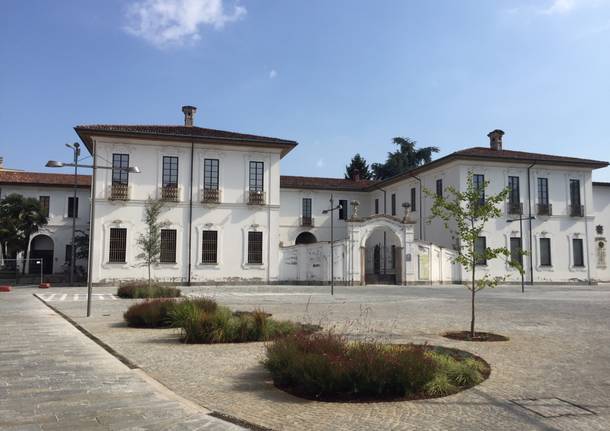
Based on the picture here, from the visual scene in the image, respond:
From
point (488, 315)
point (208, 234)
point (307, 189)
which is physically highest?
point (307, 189)

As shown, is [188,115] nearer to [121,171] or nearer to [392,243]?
[121,171]

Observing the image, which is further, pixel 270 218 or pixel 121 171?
pixel 270 218

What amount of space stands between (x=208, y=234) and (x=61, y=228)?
55.5ft

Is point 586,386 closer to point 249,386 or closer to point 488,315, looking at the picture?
point 249,386

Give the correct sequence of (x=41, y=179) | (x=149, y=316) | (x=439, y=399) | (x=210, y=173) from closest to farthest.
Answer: (x=439, y=399) → (x=149, y=316) → (x=210, y=173) → (x=41, y=179)

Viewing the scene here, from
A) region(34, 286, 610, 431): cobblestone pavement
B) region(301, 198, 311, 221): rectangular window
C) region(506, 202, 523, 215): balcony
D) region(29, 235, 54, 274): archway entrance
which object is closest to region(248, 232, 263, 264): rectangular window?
region(301, 198, 311, 221): rectangular window

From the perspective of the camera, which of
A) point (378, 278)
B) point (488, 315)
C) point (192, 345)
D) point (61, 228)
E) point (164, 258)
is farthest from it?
point (61, 228)

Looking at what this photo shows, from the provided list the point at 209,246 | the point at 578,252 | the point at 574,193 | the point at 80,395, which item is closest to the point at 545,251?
the point at 578,252

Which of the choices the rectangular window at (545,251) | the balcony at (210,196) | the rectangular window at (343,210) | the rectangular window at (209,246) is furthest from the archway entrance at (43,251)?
the rectangular window at (545,251)

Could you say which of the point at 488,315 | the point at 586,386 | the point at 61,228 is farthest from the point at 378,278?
the point at 586,386

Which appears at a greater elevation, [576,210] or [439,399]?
[576,210]

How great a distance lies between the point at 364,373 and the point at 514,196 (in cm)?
3699

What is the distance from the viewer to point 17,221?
3741 cm

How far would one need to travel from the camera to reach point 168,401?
5797mm
